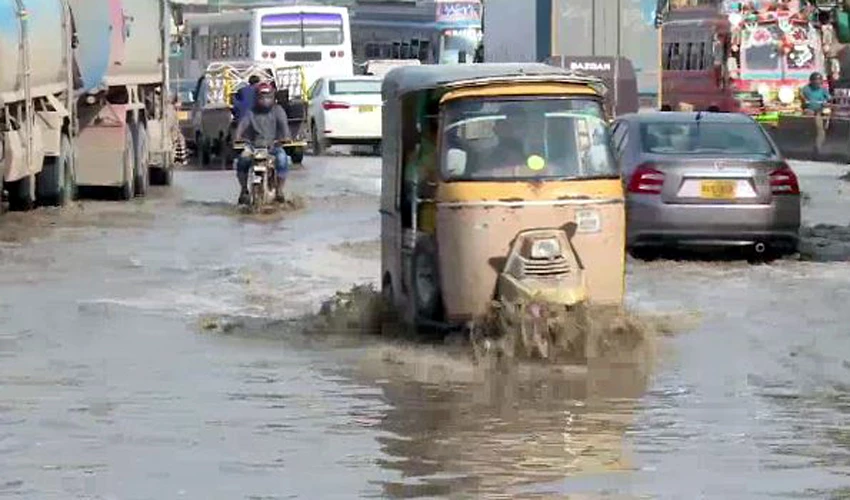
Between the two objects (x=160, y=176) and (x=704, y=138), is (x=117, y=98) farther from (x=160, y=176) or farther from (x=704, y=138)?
(x=704, y=138)

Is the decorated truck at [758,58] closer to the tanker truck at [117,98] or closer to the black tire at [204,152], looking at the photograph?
the black tire at [204,152]

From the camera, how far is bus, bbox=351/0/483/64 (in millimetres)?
78750

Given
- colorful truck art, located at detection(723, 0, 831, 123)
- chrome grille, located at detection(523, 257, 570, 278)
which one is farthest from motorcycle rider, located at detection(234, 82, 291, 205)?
colorful truck art, located at detection(723, 0, 831, 123)

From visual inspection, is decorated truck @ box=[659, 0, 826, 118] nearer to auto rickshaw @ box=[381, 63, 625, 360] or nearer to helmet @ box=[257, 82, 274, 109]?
helmet @ box=[257, 82, 274, 109]

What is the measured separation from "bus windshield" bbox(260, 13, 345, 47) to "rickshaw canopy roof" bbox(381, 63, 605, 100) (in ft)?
138

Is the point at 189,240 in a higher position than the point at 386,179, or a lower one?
lower

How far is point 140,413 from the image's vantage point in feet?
38.0

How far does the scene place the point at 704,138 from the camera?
2019cm

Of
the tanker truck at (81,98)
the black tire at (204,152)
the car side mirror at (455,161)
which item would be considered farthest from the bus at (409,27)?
the car side mirror at (455,161)

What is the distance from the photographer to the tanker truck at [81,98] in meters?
24.1

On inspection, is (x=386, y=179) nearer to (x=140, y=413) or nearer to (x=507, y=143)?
(x=507, y=143)

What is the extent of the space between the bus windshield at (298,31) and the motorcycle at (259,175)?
29.8 m

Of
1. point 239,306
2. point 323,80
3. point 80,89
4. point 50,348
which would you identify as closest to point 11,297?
point 239,306

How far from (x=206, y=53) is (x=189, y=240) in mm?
39138
